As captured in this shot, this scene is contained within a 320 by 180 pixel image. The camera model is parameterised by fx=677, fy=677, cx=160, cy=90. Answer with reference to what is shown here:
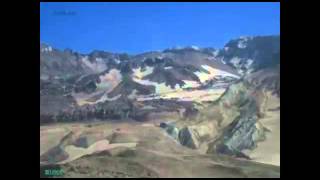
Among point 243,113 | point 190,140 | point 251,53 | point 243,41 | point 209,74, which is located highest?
point 243,41

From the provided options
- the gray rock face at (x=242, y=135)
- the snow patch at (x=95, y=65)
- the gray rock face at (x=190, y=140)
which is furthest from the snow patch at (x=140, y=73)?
the gray rock face at (x=242, y=135)

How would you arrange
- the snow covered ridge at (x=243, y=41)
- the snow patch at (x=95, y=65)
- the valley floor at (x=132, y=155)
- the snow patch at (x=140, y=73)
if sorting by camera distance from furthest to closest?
the snow patch at (x=140, y=73)
the snow patch at (x=95, y=65)
the snow covered ridge at (x=243, y=41)
the valley floor at (x=132, y=155)

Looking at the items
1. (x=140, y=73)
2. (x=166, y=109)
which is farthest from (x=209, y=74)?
(x=140, y=73)

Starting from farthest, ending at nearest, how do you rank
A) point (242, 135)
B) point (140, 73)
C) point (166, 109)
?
1. point (140, 73)
2. point (166, 109)
3. point (242, 135)

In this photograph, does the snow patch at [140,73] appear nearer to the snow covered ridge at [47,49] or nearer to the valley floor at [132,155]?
the valley floor at [132,155]

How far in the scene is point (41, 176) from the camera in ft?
23.6

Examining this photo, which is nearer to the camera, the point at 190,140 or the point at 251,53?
the point at 190,140

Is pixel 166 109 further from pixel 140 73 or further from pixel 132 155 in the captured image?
pixel 132 155

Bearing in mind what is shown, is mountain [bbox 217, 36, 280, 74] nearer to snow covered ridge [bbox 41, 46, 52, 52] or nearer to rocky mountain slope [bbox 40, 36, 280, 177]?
rocky mountain slope [bbox 40, 36, 280, 177]

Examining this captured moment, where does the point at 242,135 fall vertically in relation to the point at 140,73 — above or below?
below

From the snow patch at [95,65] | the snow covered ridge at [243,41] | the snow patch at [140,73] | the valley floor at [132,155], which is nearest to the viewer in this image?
the valley floor at [132,155]
